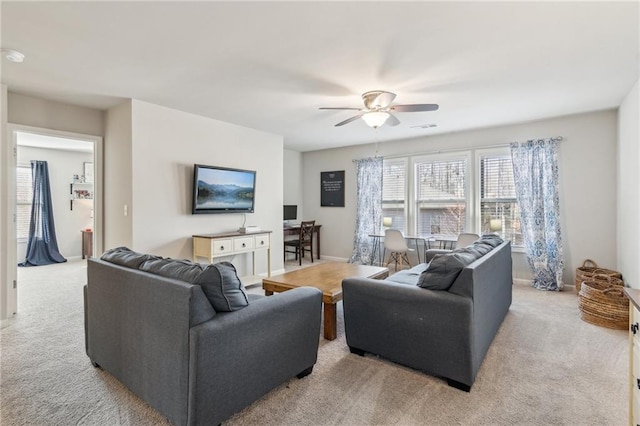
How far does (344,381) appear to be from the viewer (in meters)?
2.17

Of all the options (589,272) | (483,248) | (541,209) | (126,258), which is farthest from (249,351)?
(541,209)

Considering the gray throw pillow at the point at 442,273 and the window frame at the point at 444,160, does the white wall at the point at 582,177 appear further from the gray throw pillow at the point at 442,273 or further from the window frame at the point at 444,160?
the gray throw pillow at the point at 442,273

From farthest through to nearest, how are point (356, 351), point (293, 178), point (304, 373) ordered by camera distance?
point (293, 178) < point (356, 351) < point (304, 373)

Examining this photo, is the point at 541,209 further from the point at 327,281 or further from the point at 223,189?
the point at 223,189

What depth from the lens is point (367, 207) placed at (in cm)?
637

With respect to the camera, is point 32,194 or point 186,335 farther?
point 32,194

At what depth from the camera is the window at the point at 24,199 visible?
6270 millimetres

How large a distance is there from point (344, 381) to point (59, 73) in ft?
12.0

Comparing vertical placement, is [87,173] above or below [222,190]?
above

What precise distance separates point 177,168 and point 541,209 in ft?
16.6

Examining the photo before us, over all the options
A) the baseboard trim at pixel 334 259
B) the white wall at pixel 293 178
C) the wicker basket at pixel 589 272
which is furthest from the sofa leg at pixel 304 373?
the white wall at pixel 293 178

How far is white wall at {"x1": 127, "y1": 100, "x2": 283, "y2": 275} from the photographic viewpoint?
3805 millimetres

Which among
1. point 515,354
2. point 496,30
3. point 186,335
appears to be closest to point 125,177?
point 186,335

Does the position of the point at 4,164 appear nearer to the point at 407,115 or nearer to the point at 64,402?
the point at 64,402
